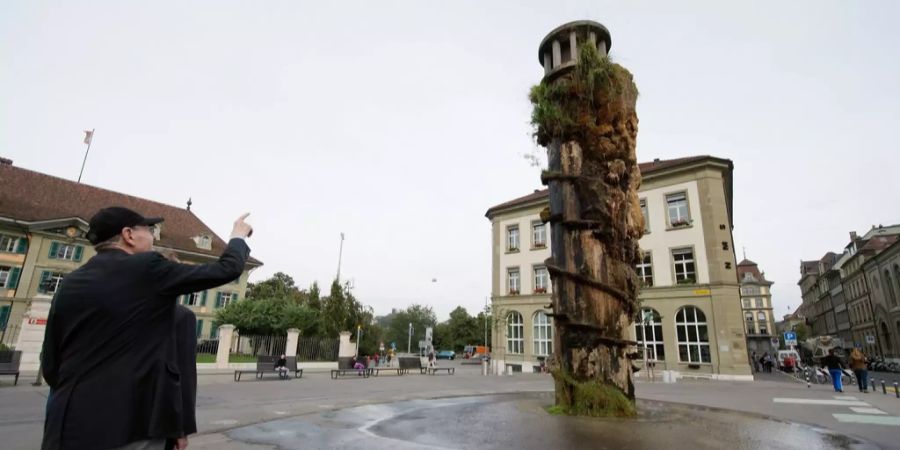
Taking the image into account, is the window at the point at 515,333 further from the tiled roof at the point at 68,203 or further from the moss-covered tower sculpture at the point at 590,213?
the moss-covered tower sculpture at the point at 590,213

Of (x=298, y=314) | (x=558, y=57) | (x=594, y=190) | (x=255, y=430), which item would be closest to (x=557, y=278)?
(x=594, y=190)

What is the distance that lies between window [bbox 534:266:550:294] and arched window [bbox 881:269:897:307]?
42774 millimetres

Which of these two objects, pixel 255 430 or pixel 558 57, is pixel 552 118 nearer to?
pixel 558 57

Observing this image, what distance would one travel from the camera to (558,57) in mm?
7504

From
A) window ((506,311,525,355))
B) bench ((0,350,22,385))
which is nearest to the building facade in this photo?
window ((506,311,525,355))

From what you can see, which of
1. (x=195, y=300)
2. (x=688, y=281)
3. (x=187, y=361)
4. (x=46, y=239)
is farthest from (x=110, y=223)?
(x=195, y=300)

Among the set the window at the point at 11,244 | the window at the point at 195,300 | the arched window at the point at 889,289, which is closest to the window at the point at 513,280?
the window at the point at 195,300

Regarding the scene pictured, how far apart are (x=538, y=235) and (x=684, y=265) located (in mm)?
10118

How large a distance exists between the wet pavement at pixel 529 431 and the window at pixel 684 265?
20567 mm

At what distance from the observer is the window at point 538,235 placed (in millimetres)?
31344

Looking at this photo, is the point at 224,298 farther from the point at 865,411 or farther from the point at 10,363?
the point at 865,411

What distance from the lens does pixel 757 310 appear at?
7588 cm

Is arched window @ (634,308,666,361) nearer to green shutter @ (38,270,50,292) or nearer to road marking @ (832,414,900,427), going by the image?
road marking @ (832,414,900,427)

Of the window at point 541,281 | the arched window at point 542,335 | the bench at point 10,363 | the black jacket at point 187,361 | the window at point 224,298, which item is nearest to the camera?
the black jacket at point 187,361
